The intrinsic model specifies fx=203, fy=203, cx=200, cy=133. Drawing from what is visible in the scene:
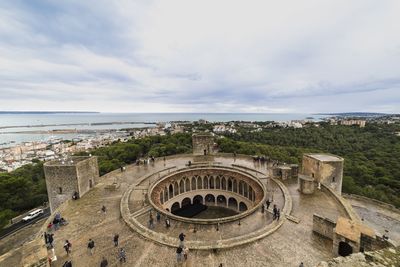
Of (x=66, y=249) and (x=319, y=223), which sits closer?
(x=66, y=249)

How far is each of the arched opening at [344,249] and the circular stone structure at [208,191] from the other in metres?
11.3

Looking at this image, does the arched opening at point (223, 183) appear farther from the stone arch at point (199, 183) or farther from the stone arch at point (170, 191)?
the stone arch at point (170, 191)

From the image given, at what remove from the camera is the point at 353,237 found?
967 cm

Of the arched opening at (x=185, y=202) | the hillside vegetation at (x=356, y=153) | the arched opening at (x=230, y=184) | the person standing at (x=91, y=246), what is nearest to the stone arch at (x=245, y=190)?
the arched opening at (x=230, y=184)

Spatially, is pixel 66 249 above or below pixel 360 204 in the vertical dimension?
above

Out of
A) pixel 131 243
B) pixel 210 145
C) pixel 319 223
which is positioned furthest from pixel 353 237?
pixel 210 145

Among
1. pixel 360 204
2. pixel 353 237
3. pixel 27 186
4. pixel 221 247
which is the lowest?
pixel 360 204

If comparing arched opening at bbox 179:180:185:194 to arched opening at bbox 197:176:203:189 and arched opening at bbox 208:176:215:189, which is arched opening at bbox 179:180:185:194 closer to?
arched opening at bbox 197:176:203:189

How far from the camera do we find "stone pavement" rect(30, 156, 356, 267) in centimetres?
1076

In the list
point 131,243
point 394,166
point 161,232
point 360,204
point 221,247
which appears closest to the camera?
point 221,247

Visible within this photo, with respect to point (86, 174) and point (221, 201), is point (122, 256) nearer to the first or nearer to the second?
point (86, 174)

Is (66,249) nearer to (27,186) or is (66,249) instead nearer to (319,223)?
(319,223)

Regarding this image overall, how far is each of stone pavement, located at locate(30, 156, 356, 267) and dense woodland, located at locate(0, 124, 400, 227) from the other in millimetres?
12732

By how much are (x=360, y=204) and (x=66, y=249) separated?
97.4 feet
